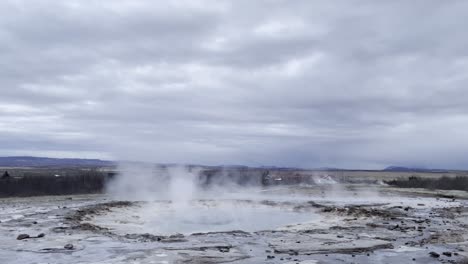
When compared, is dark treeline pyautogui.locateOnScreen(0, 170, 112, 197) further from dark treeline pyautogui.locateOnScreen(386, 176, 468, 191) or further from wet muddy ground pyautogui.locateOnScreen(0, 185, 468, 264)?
dark treeline pyautogui.locateOnScreen(386, 176, 468, 191)

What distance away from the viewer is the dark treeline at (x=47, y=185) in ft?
145

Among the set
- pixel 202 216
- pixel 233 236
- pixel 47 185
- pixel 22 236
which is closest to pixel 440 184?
pixel 202 216

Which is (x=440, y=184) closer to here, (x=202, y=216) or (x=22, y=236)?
(x=202, y=216)

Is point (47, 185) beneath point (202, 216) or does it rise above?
above

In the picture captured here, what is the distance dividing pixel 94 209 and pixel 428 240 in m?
18.1

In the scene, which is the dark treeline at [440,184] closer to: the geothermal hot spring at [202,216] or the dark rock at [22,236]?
the geothermal hot spring at [202,216]

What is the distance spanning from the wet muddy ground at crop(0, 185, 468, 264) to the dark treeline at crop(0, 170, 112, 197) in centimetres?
1905

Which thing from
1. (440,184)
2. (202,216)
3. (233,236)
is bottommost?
(202,216)

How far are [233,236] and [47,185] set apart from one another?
35.2 m

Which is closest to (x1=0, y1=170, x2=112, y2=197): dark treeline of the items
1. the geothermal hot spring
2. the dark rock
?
the geothermal hot spring

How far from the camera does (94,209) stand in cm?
2800


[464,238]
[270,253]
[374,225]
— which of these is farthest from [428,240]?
[270,253]

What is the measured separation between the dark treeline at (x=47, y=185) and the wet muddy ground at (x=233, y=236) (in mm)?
19052

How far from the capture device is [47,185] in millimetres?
47781
